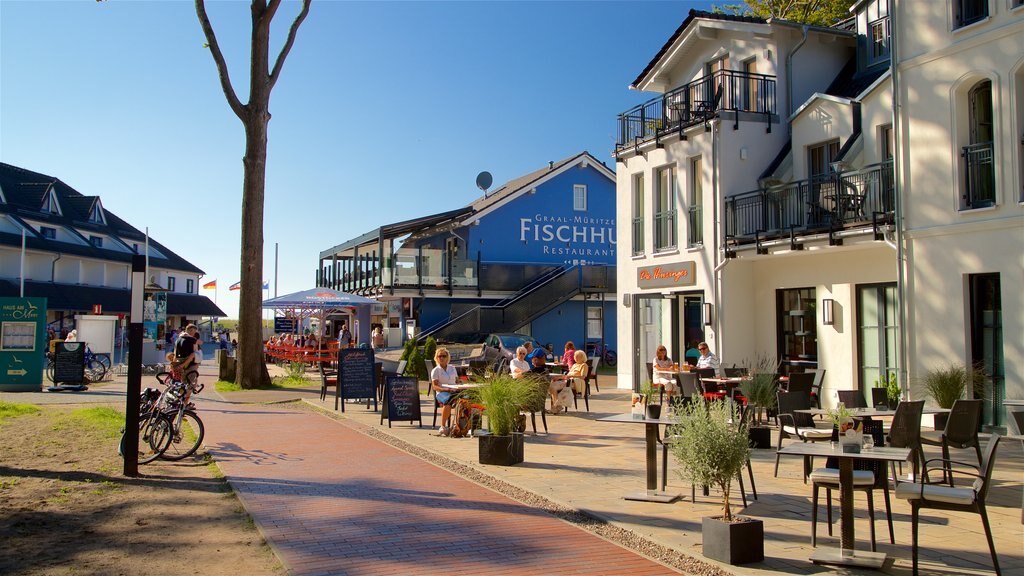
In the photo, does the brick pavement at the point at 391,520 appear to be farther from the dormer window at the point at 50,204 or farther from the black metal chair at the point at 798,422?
the dormer window at the point at 50,204

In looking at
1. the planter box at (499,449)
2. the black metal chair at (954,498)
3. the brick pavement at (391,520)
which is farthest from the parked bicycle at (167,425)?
the black metal chair at (954,498)

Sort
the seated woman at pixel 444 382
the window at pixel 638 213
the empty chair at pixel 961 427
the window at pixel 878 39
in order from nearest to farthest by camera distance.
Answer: the empty chair at pixel 961 427, the seated woman at pixel 444 382, the window at pixel 878 39, the window at pixel 638 213

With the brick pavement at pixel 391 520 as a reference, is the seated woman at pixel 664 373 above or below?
above

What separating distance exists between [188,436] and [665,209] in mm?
13271

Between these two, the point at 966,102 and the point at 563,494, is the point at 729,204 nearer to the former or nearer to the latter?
the point at 966,102

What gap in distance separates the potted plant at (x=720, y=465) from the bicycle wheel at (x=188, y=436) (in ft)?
22.1

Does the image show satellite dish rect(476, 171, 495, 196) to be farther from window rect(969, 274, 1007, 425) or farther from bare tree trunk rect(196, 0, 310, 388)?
window rect(969, 274, 1007, 425)

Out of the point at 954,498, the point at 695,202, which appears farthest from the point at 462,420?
the point at 695,202

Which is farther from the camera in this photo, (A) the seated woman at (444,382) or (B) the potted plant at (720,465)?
(A) the seated woman at (444,382)

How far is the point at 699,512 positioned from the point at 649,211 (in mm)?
14410

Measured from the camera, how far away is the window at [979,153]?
12734 mm

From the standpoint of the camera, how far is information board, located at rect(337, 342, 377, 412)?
53.3 ft

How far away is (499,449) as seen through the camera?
10094mm

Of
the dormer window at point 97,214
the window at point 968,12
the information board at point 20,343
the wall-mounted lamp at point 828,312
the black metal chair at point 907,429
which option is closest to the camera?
the black metal chair at point 907,429
